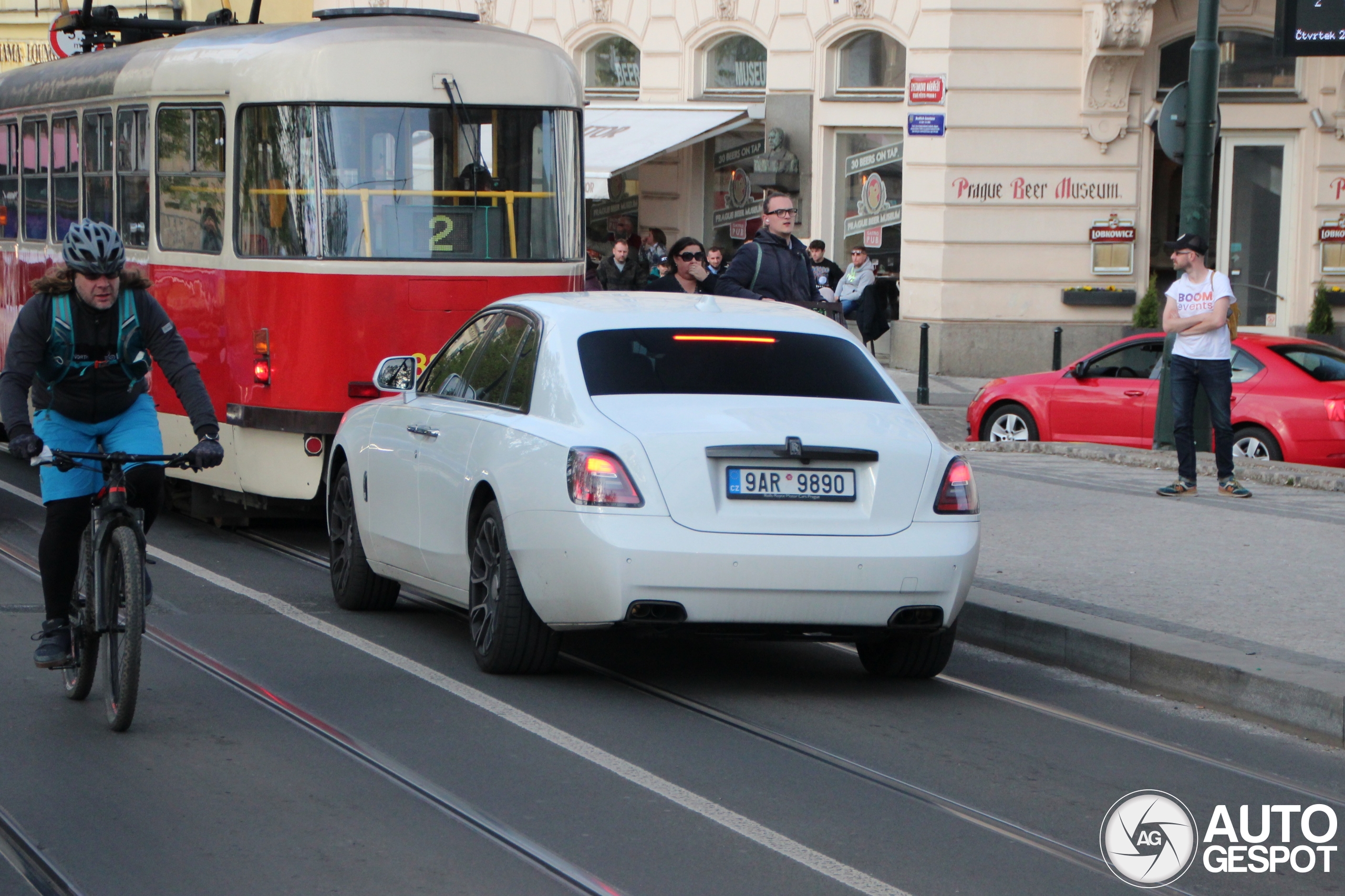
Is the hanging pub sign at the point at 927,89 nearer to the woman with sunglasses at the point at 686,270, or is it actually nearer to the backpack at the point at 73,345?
the woman with sunglasses at the point at 686,270

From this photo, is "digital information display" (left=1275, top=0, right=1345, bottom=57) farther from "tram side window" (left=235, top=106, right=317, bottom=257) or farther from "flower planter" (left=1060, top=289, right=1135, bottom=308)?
"tram side window" (left=235, top=106, right=317, bottom=257)

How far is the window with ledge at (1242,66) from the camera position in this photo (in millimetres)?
24391

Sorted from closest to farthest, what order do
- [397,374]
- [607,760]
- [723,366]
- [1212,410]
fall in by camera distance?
[607,760], [723,366], [397,374], [1212,410]

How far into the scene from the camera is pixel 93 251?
647cm

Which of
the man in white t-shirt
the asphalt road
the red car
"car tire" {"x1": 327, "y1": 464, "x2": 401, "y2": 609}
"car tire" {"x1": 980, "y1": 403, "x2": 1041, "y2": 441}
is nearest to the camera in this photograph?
the asphalt road

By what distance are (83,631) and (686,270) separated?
5.14 meters

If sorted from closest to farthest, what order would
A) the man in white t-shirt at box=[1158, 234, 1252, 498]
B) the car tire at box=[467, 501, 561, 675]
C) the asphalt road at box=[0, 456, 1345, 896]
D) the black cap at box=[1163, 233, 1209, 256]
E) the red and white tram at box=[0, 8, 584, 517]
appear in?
Answer: 1. the asphalt road at box=[0, 456, 1345, 896]
2. the car tire at box=[467, 501, 561, 675]
3. the red and white tram at box=[0, 8, 584, 517]
4. the man in white t-shirt at box=[1158, 234, 1252, 498]
5. the black cap at box=[1163, 233, 1209, 256]

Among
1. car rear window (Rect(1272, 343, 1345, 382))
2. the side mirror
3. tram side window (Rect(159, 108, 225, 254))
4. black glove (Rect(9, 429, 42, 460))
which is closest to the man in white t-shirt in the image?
car rear window (Rect(1272, 343, 1345, 382))

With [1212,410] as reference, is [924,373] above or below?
below

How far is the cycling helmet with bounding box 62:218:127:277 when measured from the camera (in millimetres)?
6484

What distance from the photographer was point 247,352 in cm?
1121

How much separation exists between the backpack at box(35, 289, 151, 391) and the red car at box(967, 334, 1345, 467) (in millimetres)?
10284

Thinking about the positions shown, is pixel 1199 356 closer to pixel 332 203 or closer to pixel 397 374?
pixel 332 203

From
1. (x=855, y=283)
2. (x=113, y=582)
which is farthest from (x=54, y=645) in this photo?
(x=855, y=283)
